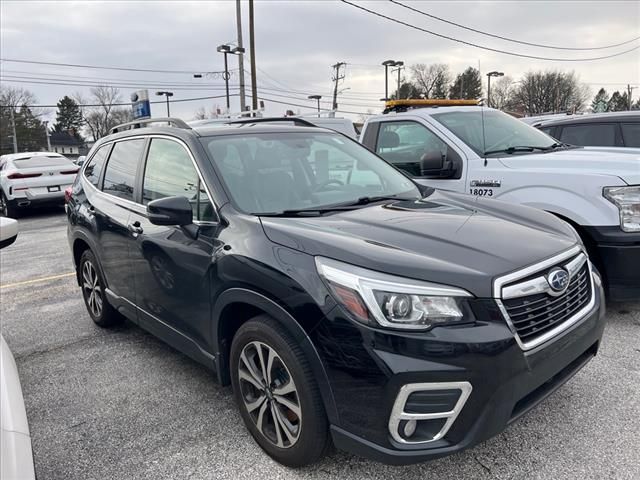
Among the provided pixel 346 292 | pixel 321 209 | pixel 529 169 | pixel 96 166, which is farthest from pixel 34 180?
pixel 346 292

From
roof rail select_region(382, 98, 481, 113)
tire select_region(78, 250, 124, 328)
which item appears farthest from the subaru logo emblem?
roof rail select_region(382, 98, 481, 113)

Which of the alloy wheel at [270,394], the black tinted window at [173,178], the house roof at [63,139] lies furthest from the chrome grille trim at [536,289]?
the house roof at [63,139]

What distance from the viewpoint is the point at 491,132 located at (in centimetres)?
→ 506

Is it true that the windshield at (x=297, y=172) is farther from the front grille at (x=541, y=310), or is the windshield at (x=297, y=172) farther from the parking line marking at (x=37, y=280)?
the parking line marking at (x=37, y=280)

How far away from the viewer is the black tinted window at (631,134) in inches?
246

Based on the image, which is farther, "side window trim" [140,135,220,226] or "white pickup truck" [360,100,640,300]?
"white pickup truck" [360,100,640,300]

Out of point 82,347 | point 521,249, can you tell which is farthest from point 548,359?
point 82,347

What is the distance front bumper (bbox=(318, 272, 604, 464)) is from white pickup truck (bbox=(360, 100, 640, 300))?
2.15 metres

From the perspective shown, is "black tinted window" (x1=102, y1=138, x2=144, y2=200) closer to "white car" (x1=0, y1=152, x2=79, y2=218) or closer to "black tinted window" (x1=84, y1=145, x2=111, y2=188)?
"black tinted window" (x1=84, y1=145, x2=111, y2=188)

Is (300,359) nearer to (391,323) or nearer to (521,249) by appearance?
(391,323)

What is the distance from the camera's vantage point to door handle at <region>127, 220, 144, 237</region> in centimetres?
336

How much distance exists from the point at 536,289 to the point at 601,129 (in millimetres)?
5504

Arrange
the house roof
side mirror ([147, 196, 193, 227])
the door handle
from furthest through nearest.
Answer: the house roof → the door handle → side mirror ([147, 196, 193, 227])

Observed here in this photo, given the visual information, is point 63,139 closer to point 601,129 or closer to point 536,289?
point 601,129
